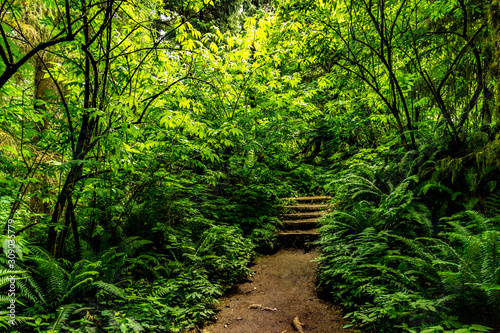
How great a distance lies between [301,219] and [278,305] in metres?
3.46

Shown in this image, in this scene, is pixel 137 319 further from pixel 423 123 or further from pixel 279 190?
pixel 423 123

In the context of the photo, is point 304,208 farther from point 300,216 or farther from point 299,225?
point 299,225

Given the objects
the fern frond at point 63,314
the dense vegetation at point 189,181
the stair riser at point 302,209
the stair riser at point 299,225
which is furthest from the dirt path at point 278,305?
the stair riser at point 302,209

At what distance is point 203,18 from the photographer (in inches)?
402

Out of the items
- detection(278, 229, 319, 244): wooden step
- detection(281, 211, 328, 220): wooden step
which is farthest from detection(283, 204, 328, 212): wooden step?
detection(278, 229, 319, 244): wooden step

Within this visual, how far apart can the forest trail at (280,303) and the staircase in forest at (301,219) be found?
7.6 inches

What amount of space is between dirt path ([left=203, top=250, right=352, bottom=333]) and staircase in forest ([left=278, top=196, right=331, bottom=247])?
0.94m

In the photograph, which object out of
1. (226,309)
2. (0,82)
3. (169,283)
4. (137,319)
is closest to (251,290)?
(226,309)

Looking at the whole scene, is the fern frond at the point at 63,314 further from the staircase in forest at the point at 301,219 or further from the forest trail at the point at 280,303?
the staircase in forest at the point at 301,219

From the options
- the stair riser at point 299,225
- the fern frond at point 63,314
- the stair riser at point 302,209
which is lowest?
the stair riser at point 299,225

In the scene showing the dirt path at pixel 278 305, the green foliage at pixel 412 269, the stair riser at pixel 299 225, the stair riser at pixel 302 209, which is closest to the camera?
the green foliage at pixel 412 269

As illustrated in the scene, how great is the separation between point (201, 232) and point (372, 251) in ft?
12.0

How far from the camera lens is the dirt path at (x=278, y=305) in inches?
133

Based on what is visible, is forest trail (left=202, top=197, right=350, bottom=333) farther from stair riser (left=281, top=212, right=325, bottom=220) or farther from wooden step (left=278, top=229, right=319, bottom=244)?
stair riser (left=281, top=212, right=325, bottom=220)
